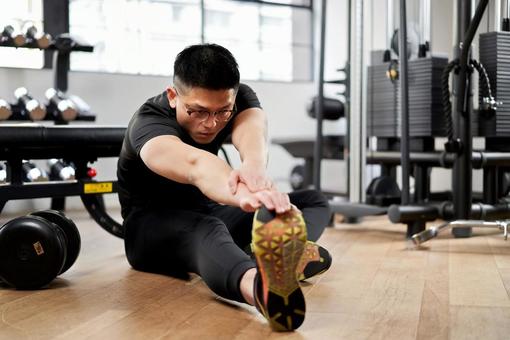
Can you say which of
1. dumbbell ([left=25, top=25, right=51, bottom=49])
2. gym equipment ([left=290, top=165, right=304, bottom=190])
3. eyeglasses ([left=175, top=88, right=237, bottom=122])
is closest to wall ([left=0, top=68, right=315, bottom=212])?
gym equipment ([left=290, top=165, right=304, bottom=190])

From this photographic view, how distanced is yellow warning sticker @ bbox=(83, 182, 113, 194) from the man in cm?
57

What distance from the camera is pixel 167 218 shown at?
203 centimetres

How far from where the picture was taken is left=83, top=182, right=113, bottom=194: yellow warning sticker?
277cm

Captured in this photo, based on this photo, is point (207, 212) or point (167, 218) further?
point (207, 212)

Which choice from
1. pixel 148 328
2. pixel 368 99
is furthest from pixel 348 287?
pixel 368 99

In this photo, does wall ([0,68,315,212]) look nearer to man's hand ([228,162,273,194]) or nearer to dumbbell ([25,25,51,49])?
dumbbell ([25,25,51,49])

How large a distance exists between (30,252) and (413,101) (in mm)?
1966

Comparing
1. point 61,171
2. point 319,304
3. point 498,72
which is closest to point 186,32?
point 61,171

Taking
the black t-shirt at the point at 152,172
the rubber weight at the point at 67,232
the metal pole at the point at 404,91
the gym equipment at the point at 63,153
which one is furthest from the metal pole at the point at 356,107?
the rubber weight at the point at 67,232

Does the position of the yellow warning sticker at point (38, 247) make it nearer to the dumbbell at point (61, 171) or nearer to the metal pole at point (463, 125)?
the dumbbell at point (61, 171)

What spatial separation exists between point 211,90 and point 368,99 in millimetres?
1956

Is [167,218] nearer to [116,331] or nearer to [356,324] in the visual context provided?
[116,331]

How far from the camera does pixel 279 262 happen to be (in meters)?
1.33

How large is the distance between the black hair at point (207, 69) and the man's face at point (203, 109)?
0.02 meters
